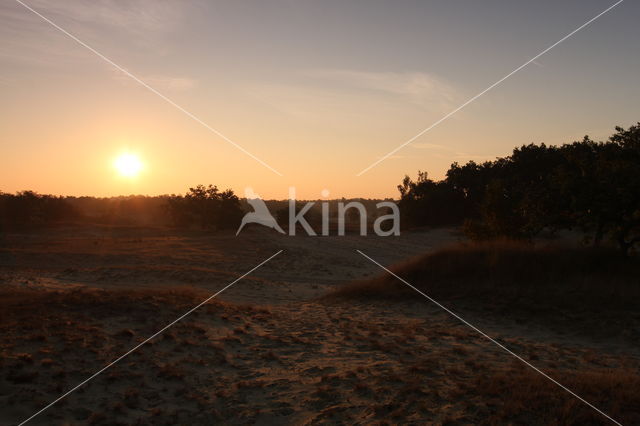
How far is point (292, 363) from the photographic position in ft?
31.3

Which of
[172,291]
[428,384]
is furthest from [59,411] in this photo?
[172,291]

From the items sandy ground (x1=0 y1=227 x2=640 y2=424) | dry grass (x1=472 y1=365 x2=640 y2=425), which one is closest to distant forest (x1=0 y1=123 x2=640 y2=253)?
sandy ground (x1=0 y1=227 x2=640 y2=424)

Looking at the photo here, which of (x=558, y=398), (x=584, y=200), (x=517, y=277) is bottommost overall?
(x=558, y=398)

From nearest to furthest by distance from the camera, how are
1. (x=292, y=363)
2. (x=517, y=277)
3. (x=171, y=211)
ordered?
(x=292, y=363) < (x=517, y=277) < (x=171, y=211)

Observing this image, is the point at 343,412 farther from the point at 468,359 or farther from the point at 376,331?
the point at 376,331

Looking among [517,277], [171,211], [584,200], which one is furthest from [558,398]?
[171,211]

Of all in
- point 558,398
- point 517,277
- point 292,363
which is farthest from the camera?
point 517,277

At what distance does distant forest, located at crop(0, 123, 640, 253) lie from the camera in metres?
16.3

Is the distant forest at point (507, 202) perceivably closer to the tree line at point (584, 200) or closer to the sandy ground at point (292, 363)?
the tree line at point (584, 200)

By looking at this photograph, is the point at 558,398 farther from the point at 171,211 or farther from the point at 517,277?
the point at 171,211

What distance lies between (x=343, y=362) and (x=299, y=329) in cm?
322

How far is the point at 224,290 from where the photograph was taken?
19.0 meters

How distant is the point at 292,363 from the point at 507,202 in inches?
705

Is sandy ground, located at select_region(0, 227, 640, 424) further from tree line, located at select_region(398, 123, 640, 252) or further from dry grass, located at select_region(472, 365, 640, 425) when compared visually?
tree line, located at select_region(398, 123, 640, 252)
